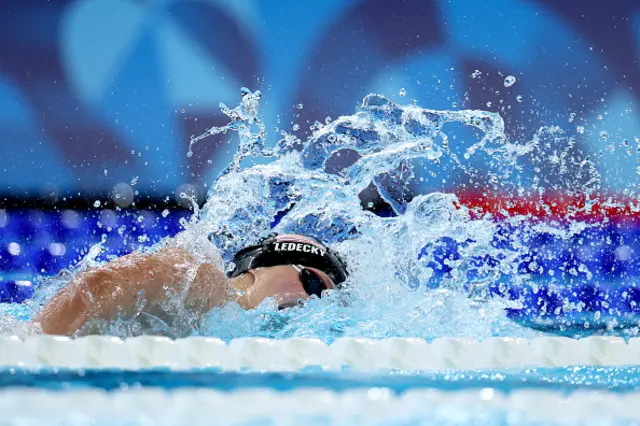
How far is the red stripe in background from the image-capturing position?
4039 mm

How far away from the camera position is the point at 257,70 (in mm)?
4242

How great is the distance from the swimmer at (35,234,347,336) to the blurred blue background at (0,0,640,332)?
221 cm

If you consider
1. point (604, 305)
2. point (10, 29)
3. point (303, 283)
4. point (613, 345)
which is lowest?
point (613, 345)

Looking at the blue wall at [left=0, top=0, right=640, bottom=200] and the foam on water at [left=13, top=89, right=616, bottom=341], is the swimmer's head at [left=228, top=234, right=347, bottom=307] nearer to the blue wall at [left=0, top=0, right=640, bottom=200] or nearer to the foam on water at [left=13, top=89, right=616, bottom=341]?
the foam on water at [left=13, top=89, right=616, bottom=341]

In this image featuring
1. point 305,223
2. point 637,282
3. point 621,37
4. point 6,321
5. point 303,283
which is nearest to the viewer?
point 6,321

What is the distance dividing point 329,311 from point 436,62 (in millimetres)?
2738

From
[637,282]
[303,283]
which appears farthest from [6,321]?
[637,282]

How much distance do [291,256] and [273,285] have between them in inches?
3.5

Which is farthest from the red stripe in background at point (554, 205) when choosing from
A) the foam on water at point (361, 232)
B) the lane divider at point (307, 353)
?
the lane divider at point (307, 353)

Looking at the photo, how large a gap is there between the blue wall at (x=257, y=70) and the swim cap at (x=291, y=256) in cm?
225

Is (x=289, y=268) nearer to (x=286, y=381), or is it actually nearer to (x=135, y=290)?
(x=135, y=290)

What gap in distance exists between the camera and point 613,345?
1190 millimetres

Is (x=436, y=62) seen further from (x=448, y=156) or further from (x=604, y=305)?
(x=604, y=305)

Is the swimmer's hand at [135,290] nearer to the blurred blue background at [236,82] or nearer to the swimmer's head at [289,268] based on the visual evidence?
the swimmer's head at [289,268]
